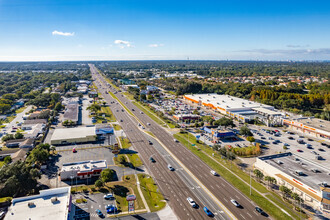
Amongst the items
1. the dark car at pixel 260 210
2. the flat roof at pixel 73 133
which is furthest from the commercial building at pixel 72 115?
the dark car at pixel 260 210

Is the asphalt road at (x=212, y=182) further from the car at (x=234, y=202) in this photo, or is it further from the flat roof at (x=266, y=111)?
the flat roof at (x=266, y=111)

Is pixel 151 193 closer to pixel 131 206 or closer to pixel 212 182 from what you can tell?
pixel 131 206

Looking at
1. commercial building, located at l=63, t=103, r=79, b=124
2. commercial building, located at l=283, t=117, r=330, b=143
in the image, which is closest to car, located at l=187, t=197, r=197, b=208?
commercial building, located at l=283, t=117, r=330, b=143

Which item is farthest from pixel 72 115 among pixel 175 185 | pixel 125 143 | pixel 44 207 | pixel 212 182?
pixel 212 182

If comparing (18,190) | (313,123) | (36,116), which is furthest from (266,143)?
(36,116)

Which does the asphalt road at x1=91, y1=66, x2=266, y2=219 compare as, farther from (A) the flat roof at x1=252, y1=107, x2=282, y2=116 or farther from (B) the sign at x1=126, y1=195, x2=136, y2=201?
(A) the flat roof at x1=252, y1=107, x2=282, y2=116

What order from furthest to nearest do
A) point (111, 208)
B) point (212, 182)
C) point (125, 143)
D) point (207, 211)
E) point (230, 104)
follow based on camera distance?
point (230, 104) → point (125, 143) → point (212, 182) → point (111, 208) → point (207, 211)
